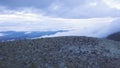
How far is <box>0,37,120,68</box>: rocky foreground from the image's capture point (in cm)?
2684

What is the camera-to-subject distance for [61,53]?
28453 millimetres

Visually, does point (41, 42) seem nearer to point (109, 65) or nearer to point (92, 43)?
point (92, 43)

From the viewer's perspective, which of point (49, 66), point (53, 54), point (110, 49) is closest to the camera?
point (49, 66)

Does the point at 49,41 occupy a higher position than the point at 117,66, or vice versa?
the point at 49,41

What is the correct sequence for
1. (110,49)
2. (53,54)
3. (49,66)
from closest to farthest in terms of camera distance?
(49,66)
(53,54)
(110,49)

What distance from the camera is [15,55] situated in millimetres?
28391

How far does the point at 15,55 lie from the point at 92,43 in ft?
24.5

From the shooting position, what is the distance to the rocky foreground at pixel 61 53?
88.1 feet

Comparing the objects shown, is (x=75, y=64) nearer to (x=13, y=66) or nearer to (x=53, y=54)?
(x=53, y=54)

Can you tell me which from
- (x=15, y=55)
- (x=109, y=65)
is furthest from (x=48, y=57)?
(x=109, y=65)

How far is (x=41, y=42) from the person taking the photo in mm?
31578

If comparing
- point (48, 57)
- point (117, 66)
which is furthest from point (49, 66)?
point (117, 66)

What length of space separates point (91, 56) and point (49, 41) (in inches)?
201

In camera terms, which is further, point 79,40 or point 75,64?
point 79,40
